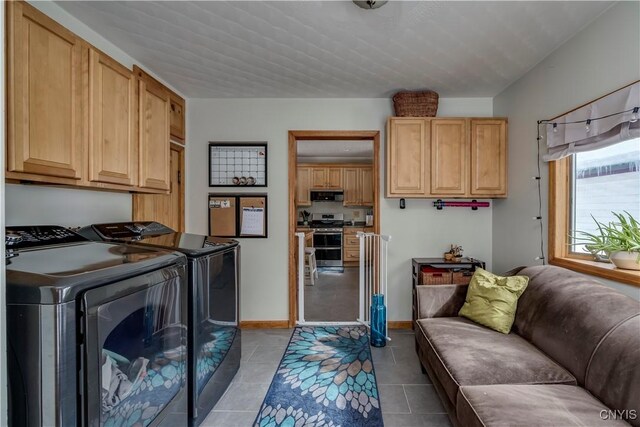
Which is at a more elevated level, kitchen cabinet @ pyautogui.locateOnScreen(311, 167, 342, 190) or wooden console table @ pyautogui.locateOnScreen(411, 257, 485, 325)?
kitchen cabinet @ pyautogui.locateOnScreen(311, 167, 342, 190)

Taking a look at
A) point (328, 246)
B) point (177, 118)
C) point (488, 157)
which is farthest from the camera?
point (328, 246)

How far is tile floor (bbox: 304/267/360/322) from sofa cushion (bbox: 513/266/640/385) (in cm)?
191

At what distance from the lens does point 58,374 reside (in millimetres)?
895

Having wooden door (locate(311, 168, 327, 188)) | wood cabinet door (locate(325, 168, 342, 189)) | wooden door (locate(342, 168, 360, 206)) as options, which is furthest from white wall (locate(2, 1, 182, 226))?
wooden door (locate(342, 168, 360, 206))

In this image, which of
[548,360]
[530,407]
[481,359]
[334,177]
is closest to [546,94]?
[548,360]

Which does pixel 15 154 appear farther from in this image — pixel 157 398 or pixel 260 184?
pixel 260 184

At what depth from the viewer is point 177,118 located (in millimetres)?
2980

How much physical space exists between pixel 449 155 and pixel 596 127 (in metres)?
1.15

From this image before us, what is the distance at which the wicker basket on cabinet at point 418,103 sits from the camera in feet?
9.39

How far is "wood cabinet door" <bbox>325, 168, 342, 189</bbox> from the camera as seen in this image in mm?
6684

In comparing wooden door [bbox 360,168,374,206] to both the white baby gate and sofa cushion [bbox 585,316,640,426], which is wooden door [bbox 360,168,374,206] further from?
sofa cushion [bbox 585,316,640,426]

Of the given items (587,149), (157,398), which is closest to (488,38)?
(587,149)

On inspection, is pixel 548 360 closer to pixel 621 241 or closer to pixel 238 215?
pixel 621 241

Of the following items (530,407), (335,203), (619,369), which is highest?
(335,203)
